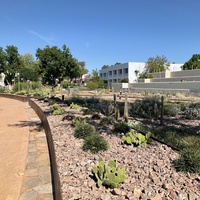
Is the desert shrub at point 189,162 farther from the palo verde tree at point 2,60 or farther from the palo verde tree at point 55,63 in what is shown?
the palo verde tree at point 2,60

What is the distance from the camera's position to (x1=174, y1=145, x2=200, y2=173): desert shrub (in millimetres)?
3052

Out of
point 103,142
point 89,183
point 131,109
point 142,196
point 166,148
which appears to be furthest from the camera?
point 131,109

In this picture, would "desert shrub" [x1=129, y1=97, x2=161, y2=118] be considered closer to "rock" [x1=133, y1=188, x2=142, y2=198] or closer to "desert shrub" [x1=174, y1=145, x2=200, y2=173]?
"desert shrub" [x1=174, y1=145, x2=200, y2=173]

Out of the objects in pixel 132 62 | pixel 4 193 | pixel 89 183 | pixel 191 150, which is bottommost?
pixel 4 193

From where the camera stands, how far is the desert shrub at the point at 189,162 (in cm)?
305

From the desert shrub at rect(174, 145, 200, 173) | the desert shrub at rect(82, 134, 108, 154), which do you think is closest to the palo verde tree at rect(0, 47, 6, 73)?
the desert shrub at rect(82, 134, 108, 154)

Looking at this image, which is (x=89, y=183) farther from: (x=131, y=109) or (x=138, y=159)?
(x=131, y=109)

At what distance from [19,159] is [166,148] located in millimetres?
3116

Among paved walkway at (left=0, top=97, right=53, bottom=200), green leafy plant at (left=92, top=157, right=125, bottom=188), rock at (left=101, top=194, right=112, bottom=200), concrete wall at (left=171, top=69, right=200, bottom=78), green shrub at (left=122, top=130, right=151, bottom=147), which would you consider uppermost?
concrete wall at (left=171, top=69, right=200, bottom=78)

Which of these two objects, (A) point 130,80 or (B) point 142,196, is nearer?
(B) point 142,196

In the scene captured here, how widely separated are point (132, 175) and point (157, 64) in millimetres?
53362

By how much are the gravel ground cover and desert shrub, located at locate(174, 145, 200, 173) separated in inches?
3.4

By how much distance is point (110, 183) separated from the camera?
9.14 ft

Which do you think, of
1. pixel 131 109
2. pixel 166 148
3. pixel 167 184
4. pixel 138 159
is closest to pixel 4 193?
pixel 138 159
